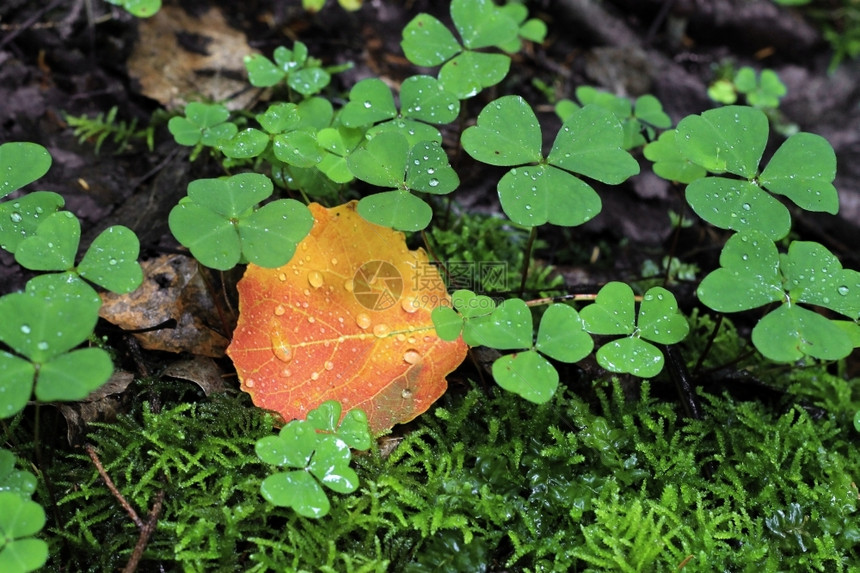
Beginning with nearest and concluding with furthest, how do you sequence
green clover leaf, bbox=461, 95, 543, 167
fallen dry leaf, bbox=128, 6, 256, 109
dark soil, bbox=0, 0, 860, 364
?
green clover leaf, bbox=461, 95, 543, 167, dark soil, bbox=0, 0, 860, 364, fallen dry leaf, bbox=128, 6, 256, 109

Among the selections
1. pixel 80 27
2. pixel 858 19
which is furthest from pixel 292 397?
pixel 858 19

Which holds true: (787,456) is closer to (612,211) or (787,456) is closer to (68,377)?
(612,211)

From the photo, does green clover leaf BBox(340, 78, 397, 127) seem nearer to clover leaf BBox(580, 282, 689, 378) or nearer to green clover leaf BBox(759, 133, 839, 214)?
clover leaf BBox(580, 282, 689, 378)

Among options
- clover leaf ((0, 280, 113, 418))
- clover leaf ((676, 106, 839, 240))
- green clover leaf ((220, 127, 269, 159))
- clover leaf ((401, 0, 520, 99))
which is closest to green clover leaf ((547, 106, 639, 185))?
clover leaf ((676, 106, 839, 240))

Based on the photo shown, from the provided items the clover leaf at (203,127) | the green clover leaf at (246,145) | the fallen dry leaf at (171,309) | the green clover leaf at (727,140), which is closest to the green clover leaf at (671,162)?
the green clover leaf at (727,140)

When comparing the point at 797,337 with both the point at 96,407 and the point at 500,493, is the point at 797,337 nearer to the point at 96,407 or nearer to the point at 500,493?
the point at 500,493

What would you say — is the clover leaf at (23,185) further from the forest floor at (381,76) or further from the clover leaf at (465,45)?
the clover leaf at (465,45)
